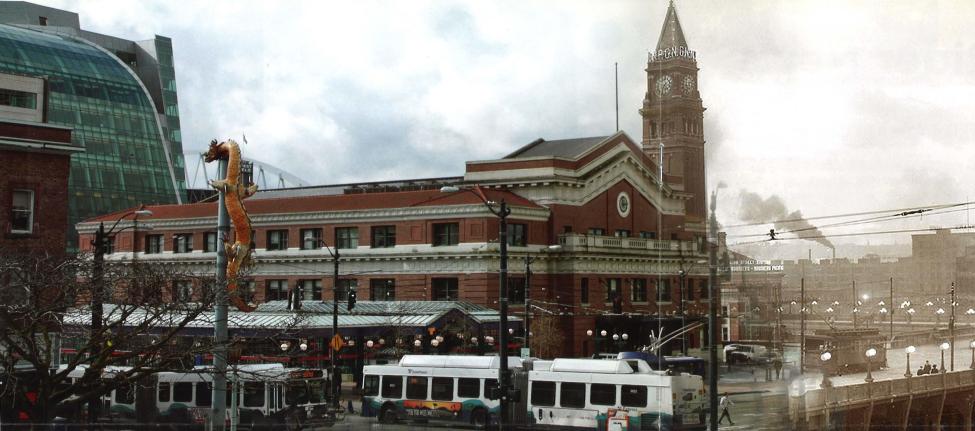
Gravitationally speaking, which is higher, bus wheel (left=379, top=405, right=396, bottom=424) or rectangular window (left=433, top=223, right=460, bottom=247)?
rectangular window (left=433, top=223, right=460, bottom=247)

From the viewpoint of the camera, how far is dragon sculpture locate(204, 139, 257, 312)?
2581 cm

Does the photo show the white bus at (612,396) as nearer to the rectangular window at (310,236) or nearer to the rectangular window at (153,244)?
the rectangular window at (310,236)

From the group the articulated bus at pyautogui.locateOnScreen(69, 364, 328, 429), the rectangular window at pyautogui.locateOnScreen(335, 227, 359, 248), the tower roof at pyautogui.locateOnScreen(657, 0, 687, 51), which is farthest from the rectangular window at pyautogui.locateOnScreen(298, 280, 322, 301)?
the tower roof at pyautogui.locateOnScreen(657, 0, 687, 51)

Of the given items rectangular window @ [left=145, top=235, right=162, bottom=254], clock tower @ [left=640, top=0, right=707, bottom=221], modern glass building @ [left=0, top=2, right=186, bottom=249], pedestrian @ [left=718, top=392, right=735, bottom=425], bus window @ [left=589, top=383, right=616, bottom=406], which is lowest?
bus window @ [left=589, top=383, right=616, bottom=406]

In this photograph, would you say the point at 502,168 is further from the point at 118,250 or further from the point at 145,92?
the point at 145,92

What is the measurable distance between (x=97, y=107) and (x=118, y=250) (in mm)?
64551

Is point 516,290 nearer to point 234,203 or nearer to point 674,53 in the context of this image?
point 234,203

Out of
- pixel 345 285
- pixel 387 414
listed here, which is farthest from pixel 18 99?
pixel 345 285

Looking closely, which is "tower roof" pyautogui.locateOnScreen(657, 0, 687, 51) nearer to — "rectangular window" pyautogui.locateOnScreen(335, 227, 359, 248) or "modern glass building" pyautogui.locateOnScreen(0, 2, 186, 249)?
"rectangular window" pyautogui.locateOnScreen(335, 227, 359, 248)

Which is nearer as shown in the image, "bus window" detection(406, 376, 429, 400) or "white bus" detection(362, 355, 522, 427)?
"white bus" detection(362, 355, 522, 427)

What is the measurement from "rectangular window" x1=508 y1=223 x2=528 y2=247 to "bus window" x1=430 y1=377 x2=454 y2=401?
22.5 metres

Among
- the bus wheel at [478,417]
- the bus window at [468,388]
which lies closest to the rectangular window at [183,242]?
the bus window at [468,388]

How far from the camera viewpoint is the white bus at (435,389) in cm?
3723

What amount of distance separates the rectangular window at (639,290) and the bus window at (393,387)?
2829 cm
